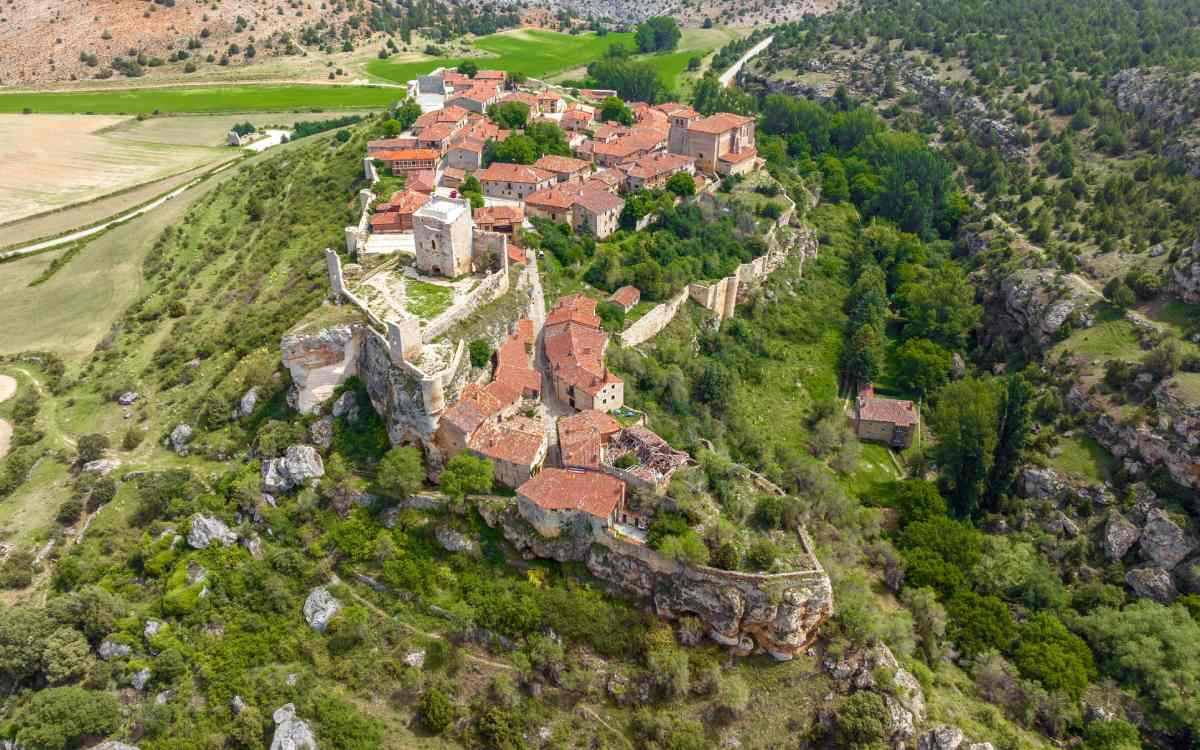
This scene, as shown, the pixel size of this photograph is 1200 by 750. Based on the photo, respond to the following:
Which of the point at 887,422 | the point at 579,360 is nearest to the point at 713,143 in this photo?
the point at 887,422

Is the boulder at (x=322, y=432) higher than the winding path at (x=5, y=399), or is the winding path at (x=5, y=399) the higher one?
the boulder at (x=322, y=432)

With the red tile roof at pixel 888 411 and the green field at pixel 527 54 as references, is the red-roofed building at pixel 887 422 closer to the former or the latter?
the red tile roof at pixel 888 411

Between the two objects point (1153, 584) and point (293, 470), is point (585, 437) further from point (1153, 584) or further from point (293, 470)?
point (1153, 584)

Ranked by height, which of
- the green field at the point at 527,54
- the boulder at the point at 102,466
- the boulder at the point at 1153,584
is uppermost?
the green field at the point at 527,54

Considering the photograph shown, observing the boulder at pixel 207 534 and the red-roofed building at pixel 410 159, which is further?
the red-roofed building at pixel 410 159

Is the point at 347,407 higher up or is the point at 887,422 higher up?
the point at 347,407

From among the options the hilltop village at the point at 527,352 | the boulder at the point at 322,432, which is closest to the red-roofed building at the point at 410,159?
the hilltop village at the point at 527,352
